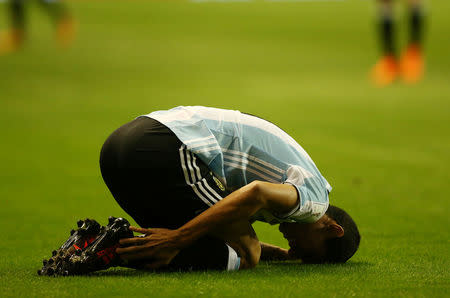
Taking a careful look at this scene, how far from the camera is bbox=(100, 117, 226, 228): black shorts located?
3623mm

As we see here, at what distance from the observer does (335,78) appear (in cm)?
1744

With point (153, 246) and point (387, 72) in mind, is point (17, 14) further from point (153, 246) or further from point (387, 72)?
point (153, 246)

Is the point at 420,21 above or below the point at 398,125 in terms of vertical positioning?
above

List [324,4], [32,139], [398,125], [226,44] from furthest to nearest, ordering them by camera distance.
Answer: [324,4] < [226,44] < [398,125] < [32,139]

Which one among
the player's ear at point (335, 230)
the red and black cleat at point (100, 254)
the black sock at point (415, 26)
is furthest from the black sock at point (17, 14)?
the player's ear at point (335, 230)

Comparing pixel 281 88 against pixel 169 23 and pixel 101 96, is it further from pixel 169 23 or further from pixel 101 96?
pixel 169 23

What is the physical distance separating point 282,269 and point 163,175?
0.75 metres

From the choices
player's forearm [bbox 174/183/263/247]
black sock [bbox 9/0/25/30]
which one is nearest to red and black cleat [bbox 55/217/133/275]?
player's forearm [bbox 174/183/263/247]

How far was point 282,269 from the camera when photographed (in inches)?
150

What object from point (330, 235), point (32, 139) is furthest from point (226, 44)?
point (330, 235)

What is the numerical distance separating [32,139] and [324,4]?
19.2 metres

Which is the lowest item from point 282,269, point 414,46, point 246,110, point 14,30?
point 246,110

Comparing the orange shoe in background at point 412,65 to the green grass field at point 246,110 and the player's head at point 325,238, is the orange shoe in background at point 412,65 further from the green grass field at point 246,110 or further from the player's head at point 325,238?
the player's head at point 325,238

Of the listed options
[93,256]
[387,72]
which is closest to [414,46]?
[387,72]
